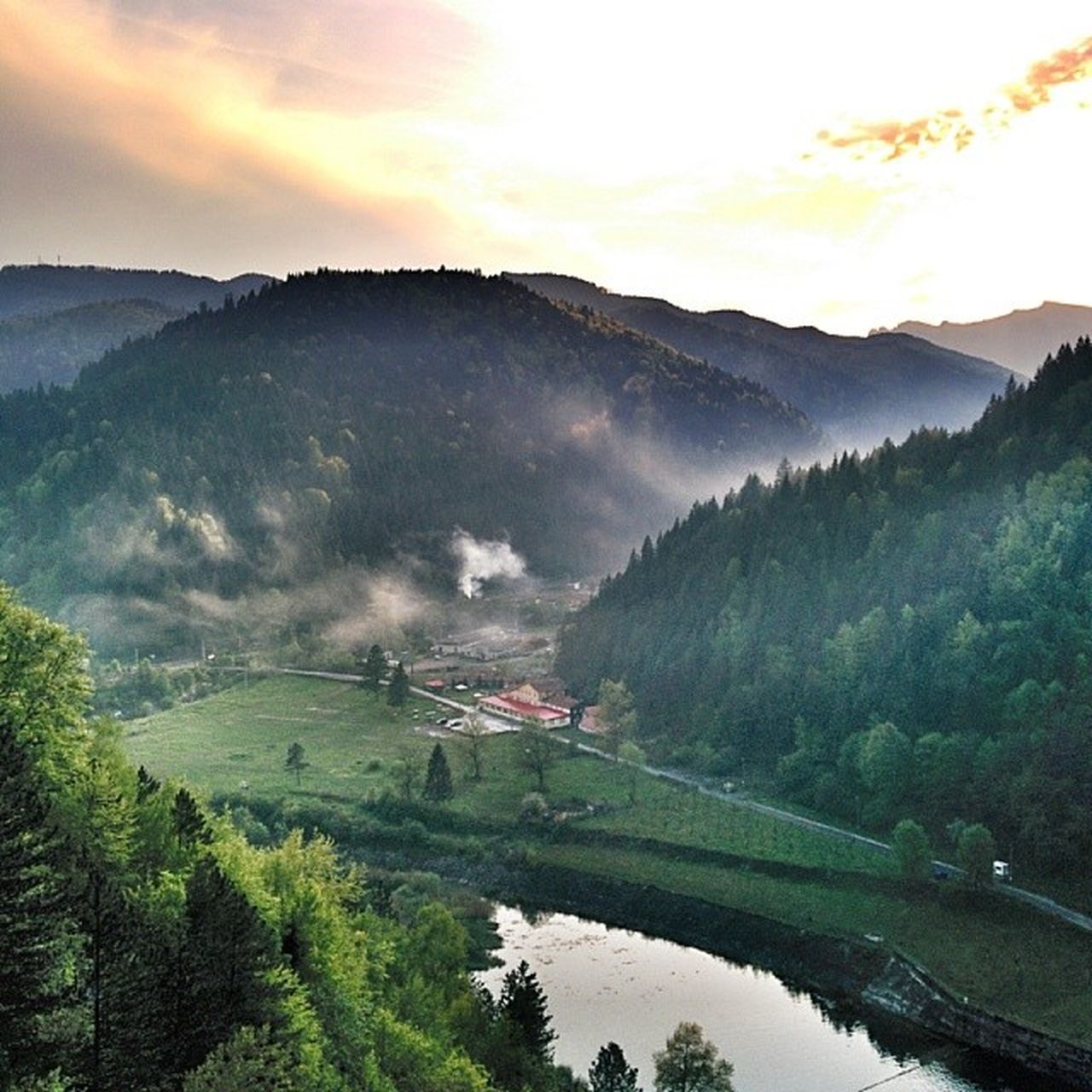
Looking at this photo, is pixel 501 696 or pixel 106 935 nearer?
pixel 106 935

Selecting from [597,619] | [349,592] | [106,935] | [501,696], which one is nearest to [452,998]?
[106,935]

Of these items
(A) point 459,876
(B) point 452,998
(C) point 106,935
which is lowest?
(A) point 459,876

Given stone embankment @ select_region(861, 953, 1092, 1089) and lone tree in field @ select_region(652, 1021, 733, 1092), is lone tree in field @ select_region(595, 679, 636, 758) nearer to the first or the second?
stone embankment @ select_region(861, 953, 1092, 1089)

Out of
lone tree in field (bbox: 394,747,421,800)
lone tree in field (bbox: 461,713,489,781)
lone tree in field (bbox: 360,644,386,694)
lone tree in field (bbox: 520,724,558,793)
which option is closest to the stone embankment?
lone tree in field (bbox: 520,724,558,793)

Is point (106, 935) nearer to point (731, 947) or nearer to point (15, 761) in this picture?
point (15, 761)

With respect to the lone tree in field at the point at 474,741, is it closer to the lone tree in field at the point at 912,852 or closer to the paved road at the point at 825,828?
the paved road at the point at 825,828

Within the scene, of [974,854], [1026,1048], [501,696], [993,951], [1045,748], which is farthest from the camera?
[501,696]

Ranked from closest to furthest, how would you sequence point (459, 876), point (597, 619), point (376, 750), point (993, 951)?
1. point (993, 951)
2. point (459, 876)
3. point (376, 750)
4. point (597, 619)
